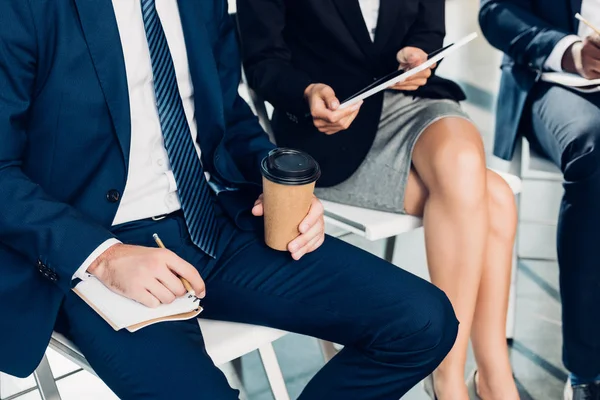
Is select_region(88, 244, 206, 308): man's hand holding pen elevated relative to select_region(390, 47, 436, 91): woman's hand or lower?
lower

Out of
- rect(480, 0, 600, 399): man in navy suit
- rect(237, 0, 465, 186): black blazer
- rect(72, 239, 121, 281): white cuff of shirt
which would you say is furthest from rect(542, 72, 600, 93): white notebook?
rect(72, 239, 121, 281): white cuff of shirt

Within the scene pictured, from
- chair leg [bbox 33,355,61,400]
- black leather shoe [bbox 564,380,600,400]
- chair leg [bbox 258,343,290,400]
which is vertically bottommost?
black leather shoe [bbox 564,380,600,400]

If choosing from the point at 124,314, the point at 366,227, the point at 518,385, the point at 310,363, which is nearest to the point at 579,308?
the point at 518,385

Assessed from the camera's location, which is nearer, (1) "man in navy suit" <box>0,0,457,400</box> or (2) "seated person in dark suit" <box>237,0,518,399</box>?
(1) "man in navy suit" <box>0,0,457,400</box>

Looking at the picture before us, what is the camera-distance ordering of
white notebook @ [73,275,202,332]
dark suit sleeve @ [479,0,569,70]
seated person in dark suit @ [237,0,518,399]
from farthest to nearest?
dark suit sleeve @ [479,0,569,70], seated person in dark suit @ [237,0,518,399], white notebook @ [73,275,202,332]

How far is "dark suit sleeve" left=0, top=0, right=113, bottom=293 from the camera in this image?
1.31m

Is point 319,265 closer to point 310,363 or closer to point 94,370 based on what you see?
point 94,370

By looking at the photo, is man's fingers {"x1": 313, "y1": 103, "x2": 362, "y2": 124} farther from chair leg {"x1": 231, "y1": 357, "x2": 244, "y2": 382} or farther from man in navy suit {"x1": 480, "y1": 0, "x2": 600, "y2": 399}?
chair leg {"x1": 231, "y1": 357, "x2": 244, "y2": 382}

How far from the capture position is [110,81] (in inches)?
55.2

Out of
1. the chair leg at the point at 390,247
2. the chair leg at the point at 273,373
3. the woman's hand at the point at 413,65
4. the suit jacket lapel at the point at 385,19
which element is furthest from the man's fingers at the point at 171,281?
the chair leg at the point at 390,247

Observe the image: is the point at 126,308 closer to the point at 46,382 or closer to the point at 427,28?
the point at 46,382

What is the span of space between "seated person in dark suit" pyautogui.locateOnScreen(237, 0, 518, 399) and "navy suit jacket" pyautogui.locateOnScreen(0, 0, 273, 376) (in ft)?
1.32

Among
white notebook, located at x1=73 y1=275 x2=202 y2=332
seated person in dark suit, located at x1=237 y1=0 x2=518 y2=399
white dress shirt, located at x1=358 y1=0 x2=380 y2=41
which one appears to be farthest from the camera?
white dress shirt, located at x1=358 y1=0 x2=380 y2=41

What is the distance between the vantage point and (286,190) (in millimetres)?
1364
